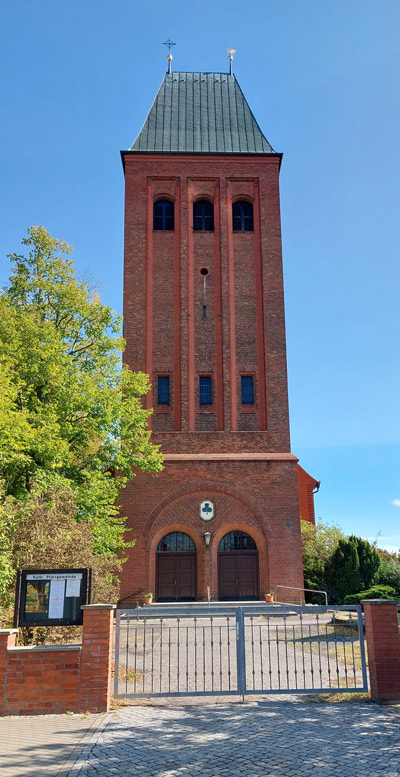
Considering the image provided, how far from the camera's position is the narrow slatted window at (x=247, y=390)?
24266 millimetres

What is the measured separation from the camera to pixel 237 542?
2262 centimetres

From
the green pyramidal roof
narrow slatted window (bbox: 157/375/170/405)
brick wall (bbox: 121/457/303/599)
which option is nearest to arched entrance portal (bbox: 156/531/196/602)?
brick wall (bbox: 121/457/303/599)

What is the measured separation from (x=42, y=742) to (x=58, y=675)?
1236 millimetres

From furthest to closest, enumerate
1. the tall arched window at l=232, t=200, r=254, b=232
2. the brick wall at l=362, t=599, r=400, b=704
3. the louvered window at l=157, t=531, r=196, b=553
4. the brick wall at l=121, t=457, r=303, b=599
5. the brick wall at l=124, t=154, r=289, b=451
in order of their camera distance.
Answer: the tall arched window at l=232, t=200, r=254, b=232 → the brick wall at l=124, t=154, r=289, b=451 → the louvered window at l=157, t=531, r=196, b=553 → the brick wall at l=121, t=457, r=303, b=599 → the brick wall at l=362, t=599, r=400, b=704

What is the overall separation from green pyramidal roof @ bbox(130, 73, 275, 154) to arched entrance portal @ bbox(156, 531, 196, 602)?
16415mm

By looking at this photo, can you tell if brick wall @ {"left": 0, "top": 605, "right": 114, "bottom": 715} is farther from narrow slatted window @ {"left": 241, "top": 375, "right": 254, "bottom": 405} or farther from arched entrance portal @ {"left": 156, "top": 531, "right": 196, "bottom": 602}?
narrow slatted window @ {"left": 241, "top": 375, "right": 254, "bottom": 405}

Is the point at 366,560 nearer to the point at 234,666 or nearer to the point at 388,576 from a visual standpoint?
the point at 388,576

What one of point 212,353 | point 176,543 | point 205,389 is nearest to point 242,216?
point 212,353

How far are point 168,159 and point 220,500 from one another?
14767mm

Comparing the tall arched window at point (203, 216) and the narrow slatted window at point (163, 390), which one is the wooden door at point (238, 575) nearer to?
the narrow slatted window at point (163, 390)

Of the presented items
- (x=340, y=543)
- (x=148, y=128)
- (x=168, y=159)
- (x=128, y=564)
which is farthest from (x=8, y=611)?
(x=148, y=128)

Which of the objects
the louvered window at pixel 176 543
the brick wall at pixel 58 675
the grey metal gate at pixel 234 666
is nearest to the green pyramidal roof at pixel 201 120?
the louvered window at pixel 176 543

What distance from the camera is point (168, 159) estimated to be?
26750 millimetres

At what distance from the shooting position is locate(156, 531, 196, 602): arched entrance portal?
871 inches
